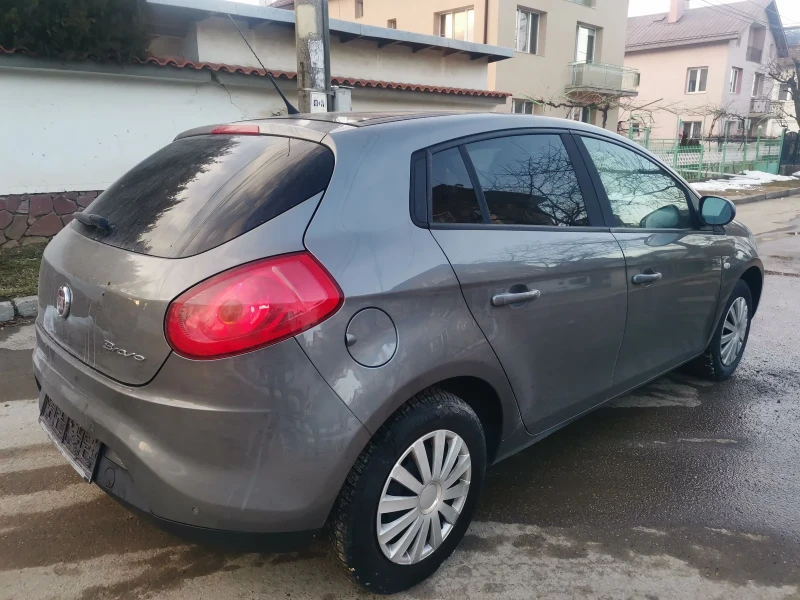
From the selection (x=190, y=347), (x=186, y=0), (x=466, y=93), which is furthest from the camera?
(x=466, y=93)

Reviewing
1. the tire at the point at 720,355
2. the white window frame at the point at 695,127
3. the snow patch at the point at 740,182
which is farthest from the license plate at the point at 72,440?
the white window frame at the point at 695,127

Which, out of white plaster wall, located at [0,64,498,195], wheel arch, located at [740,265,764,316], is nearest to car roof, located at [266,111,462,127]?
wheel arch, located at [740,265,764,316]

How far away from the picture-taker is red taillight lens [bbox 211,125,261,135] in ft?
7.95

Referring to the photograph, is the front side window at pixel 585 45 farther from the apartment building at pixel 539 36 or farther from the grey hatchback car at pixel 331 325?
the grey hatchback car at pixel 331 325

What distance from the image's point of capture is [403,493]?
2174mm

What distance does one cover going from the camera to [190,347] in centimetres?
183

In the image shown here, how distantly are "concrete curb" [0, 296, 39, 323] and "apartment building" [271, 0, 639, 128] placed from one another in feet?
59.8

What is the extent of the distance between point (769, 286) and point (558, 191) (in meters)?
5.65

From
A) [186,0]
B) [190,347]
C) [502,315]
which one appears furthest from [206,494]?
[186,0]

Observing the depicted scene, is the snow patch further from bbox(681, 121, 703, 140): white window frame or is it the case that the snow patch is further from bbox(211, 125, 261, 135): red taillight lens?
bbox(211, 125, 261, 135): red taillight lens

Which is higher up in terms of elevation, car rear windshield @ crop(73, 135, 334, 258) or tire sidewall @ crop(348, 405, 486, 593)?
car rear windshield @ crop(73, 135, 334, 258)

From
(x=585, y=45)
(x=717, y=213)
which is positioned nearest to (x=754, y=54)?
(x=585, y=45)

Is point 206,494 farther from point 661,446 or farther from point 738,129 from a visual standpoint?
point 738,129

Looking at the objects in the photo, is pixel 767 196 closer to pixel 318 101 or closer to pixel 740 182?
pixel 740 182
